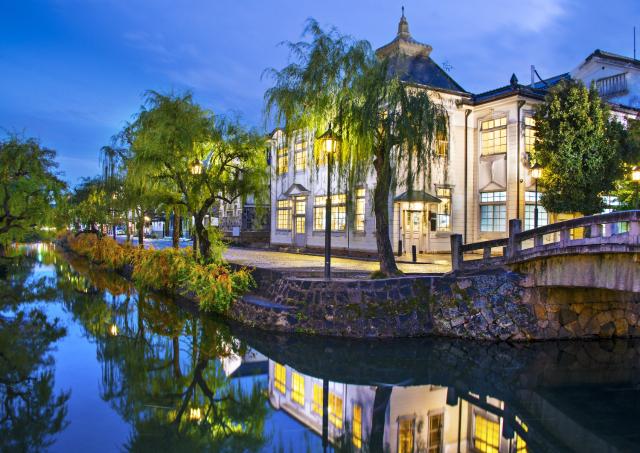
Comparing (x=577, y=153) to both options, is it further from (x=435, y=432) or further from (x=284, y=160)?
(x=435, y=432)

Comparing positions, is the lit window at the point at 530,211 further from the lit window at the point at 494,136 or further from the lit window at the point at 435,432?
the lit window at the point at 435,432

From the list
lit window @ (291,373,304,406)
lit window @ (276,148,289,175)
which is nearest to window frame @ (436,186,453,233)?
lit window @ (276,148,289,175)

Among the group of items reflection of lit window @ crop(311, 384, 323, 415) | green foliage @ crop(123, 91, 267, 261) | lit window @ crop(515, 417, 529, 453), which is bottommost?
lit window @ crop(515, 417, 529, 453)

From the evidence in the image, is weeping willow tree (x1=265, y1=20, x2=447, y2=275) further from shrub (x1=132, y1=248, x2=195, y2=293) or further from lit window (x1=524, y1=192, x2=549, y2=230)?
lit window (x1=524, y1=192, x2=549, y2=230)

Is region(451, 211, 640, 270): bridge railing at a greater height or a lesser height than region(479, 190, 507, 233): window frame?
lesser

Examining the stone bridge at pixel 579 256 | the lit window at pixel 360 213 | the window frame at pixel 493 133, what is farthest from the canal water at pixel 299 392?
the window frame at pixel 493 133

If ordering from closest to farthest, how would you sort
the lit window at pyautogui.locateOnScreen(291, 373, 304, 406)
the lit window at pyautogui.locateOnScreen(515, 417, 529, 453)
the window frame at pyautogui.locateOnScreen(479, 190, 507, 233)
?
the lit window at pyautogui.locateOnScreen(515, 417, 529, 453) → the lit window at pyautogui.locateOnScreen(291, 373, 304, 406) → the window frame at pyautogui.locateOnScreen(479, 190, 507, 233)

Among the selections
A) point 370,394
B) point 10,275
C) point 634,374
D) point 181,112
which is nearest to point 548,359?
point 634,374

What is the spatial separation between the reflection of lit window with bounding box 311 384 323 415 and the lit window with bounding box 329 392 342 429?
0.18 metres

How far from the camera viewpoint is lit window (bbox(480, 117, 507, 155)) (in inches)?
824

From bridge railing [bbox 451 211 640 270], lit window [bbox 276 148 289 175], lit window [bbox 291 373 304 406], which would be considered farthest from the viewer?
lit window [bbox 276 148 289 175]

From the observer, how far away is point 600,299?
11.9 m

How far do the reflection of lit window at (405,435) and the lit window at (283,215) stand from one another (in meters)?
21.7

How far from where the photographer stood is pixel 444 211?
2156 centimetres
